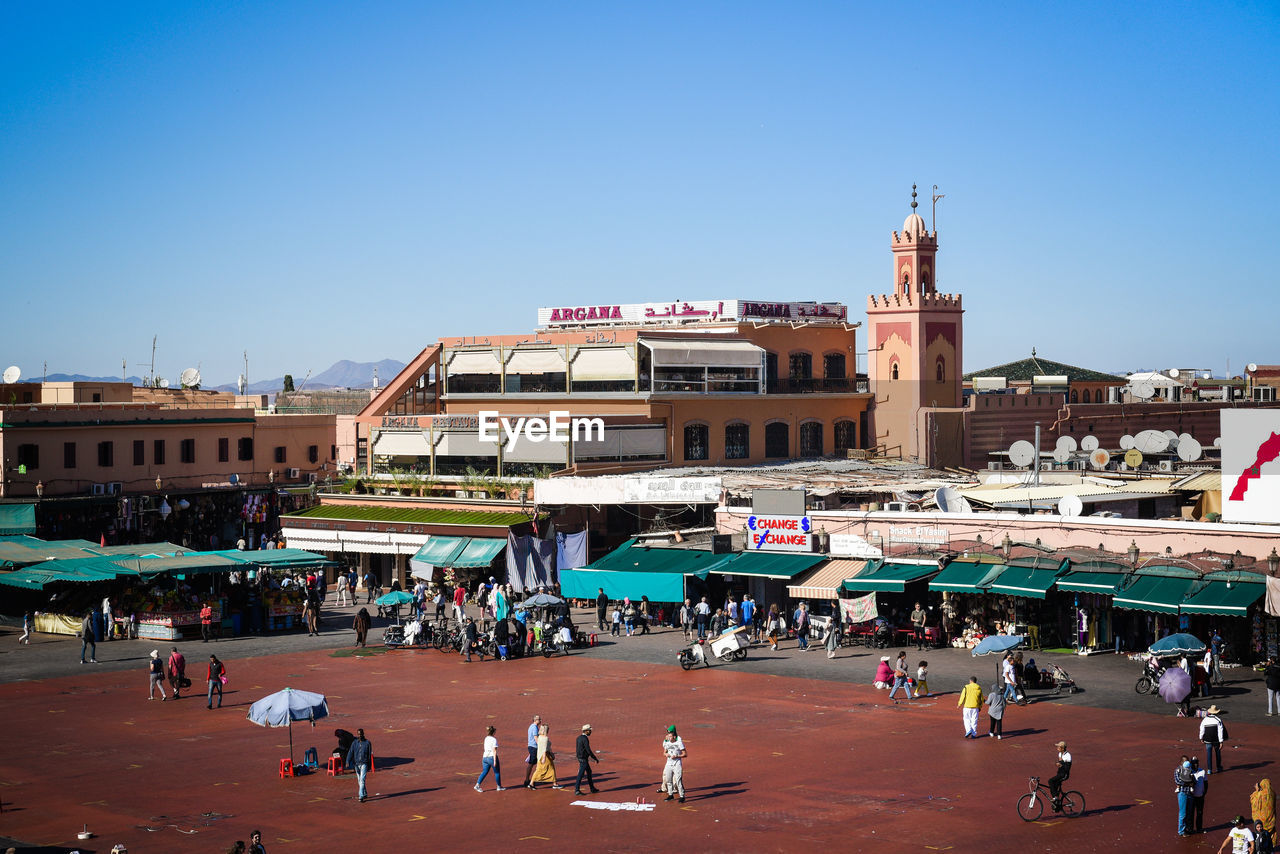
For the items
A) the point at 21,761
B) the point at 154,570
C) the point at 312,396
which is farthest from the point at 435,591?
the point at 312,396

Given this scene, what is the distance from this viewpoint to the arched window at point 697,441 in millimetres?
60875

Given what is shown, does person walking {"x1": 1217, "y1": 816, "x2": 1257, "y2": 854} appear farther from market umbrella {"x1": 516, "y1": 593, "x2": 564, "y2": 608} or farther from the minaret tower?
the minaret tower

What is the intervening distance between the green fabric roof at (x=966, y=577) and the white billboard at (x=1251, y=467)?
680 centimetres

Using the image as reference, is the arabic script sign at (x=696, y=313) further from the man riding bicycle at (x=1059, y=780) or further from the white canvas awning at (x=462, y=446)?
the man riding bicycle at (x=1059, y=780)

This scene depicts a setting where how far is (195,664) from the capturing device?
40062 millimetres

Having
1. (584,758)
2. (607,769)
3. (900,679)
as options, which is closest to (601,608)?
(900,679)

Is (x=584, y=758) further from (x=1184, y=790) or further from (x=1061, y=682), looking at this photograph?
(x=1061, y=682)

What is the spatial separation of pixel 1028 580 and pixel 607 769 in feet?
54.2

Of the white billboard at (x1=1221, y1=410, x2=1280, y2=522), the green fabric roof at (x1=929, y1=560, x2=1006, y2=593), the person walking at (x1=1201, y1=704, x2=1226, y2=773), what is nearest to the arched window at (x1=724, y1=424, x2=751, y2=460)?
the green fabric roof at (x1=929, y1=560, x2=1006, y2=593)

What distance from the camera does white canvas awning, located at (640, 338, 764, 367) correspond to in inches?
2353

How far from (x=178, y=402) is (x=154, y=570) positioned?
115 ft

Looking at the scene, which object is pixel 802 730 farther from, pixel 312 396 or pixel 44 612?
pixel 312 396

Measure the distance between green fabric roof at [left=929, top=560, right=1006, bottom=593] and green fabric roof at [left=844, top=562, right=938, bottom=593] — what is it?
765 millimetres
